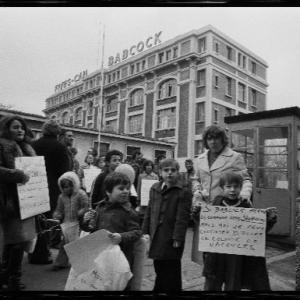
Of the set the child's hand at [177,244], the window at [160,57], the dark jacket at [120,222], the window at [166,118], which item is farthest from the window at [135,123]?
the dark jacket at [120,222]

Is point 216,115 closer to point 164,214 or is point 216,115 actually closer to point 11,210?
point 164,214

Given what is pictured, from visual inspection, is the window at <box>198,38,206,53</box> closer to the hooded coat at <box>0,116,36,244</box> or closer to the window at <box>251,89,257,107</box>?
the window at <box>251,89,257,107</box>

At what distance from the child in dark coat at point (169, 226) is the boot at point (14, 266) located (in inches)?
45.5

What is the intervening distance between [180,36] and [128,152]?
9.74 metres

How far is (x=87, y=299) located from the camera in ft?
7.31

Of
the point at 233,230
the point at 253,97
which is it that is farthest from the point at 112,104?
the point at 233,230

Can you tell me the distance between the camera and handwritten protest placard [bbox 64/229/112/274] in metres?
2.33

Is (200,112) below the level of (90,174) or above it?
above

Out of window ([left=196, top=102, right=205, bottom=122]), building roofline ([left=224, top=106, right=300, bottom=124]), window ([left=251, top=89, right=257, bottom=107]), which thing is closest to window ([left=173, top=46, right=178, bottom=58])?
window ([left=196, top=102, right=205, bottom=122])

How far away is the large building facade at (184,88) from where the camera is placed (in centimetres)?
2241

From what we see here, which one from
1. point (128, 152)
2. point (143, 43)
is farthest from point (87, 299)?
point (143, 43)

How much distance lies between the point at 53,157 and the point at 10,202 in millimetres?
1326

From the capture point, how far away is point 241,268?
266 cm

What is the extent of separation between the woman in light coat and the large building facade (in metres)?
17.9
